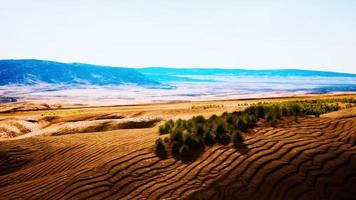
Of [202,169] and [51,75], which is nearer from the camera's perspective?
[202,169]

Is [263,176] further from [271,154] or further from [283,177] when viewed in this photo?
[271,154]

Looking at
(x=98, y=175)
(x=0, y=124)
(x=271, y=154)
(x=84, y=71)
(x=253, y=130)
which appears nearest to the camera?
(x=98, y=175)

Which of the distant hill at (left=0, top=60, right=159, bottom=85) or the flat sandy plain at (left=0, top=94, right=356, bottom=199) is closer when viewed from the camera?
the flat sandy plain at (left=0, top=94, right=356, bottom=199)

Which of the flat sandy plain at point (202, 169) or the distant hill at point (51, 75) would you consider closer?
the flat sandy plain at point (202, 169)

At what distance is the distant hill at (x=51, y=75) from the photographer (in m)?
171

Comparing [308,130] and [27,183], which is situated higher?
[308,130]

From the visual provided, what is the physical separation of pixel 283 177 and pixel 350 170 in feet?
5.22

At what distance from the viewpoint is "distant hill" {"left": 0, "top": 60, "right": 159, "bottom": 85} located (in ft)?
561

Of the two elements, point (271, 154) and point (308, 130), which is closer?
point (271, 154)

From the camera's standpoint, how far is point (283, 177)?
24.7ft

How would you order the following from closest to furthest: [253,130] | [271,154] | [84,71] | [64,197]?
1. [64,197]
2. [271,154]
3. [253,130]
4. [84,71]

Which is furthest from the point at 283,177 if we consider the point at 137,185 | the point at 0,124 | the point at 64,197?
the point at 0,124

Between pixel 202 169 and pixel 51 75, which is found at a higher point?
pixel 202 169

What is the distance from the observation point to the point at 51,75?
181 m
